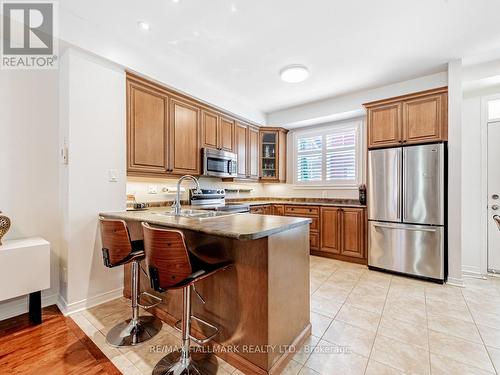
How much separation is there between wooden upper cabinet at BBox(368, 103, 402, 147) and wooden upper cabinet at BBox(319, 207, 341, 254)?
4.06 feet

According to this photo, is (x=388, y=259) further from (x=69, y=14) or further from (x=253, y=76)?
(x=69, y=14)

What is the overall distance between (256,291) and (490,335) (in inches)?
79.2

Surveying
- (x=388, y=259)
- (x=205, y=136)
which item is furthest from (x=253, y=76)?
(x=388, y=259)

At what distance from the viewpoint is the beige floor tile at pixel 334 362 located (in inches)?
60.5

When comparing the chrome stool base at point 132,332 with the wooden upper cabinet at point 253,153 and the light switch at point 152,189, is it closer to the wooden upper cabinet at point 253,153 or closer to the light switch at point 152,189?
the light switch at point 152,189

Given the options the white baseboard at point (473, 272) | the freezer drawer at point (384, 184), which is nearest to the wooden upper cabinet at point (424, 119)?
the freezer drawer at point (384, 184)

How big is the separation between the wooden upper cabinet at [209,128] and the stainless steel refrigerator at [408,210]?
2382mm

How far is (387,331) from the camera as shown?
1949 millimetres

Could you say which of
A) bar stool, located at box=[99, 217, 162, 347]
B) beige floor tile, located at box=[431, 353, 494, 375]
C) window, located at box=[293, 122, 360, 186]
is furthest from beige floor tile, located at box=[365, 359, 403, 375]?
window, located at box=[293, 122, 360, 186]

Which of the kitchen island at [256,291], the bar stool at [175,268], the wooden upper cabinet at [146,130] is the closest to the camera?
the bar stool at [175,268]

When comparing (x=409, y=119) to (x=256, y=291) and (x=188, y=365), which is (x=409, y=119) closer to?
(x=256, y=291)

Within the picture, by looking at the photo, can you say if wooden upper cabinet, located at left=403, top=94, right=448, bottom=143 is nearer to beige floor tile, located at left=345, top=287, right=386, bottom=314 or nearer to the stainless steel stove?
beige floor tile, located at left=345, top=287, right=386, bottom=314

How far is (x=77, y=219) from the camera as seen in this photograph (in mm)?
2303

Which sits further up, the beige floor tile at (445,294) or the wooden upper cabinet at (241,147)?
the wooden upper cabinet at (241,147)
